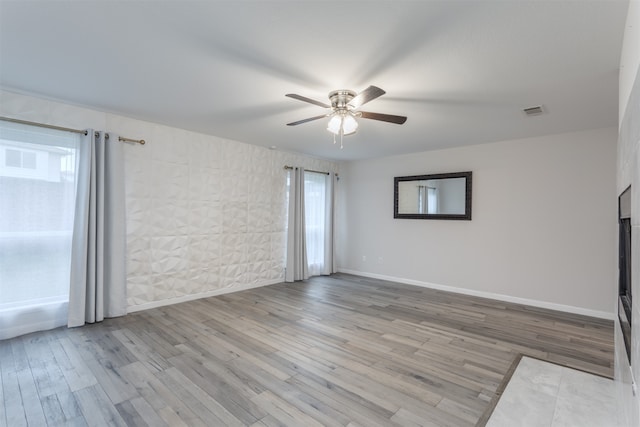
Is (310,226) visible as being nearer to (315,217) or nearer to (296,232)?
(315,217)

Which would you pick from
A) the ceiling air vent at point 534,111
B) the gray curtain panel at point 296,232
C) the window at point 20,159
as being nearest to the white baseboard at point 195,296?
the gray curtain panel at point 296,232

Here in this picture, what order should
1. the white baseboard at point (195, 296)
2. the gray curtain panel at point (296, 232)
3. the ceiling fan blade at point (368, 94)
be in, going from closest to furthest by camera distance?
the ceiling fan blade at point (368, 94), the white baseboard at point (195, 296), the gray curtain panel at point (296, 232)

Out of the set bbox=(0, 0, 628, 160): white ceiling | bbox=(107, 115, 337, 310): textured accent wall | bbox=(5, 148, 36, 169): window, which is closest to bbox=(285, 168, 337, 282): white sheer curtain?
bbox=(107, 115, 337, 310): textured accent wall

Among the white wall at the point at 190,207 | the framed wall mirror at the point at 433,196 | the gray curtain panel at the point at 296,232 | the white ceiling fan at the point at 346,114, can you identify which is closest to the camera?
the white ceiling fan at the point at 346,114

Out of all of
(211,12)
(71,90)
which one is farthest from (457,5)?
(71,90)

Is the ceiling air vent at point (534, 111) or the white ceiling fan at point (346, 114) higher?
the ceiling air vent at point (534, 111)

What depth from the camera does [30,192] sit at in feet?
10.4

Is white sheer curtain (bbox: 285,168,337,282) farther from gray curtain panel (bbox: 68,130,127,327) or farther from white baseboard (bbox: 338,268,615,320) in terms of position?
gray curtain panel (bbox: 68,130,127,327)

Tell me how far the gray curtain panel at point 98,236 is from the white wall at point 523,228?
4440 mm

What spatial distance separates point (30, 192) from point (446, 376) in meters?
4.36

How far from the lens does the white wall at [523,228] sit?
4020 mm

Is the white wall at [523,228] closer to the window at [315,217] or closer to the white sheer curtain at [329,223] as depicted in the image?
the white sheer curtain at [329,223]

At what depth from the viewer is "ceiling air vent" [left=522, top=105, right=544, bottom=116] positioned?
3.28 meters

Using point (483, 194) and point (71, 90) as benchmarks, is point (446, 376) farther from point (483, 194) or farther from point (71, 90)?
point (71, 90)
